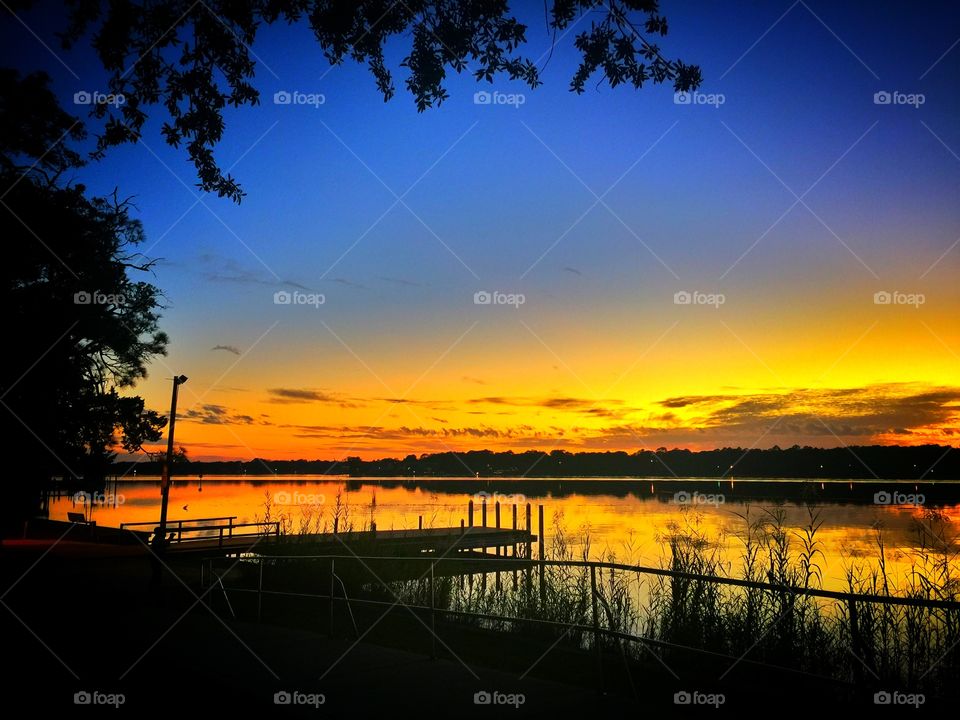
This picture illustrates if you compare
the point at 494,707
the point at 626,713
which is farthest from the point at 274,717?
the point at 626,713

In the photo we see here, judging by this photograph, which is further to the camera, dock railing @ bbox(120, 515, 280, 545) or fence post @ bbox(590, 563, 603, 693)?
dock railing @ bbox(120, 515, 280, 545)

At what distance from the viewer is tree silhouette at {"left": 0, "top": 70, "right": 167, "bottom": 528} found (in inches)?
557

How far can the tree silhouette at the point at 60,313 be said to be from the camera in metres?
14.1

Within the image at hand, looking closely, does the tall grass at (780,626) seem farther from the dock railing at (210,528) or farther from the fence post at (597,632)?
the dock railing at (210,528)

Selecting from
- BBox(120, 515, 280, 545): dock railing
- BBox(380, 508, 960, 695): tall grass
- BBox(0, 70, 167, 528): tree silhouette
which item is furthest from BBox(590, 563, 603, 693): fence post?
BBox(120, 515, 280, 545): dock railing

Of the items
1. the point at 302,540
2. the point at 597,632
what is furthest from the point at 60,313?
the point at 597,632

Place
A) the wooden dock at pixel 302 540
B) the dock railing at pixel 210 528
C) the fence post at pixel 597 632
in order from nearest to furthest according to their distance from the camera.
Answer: the fence post at pixel 597 632
the wooden dock at pixel 302 540
the dock railing at pixel 210 528

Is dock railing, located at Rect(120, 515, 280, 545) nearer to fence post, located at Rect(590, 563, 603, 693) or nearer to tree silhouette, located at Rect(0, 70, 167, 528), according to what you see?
tree silhouette, located at Rect(0, 70, 167, 528)

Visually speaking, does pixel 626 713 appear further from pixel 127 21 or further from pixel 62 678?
pixel 127 21

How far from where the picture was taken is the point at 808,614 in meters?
11.5

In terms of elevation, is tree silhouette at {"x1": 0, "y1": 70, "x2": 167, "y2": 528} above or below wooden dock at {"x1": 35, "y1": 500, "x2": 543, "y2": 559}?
above

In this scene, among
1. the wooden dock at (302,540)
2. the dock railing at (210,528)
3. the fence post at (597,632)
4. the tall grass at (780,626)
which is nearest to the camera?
the fence post at (597,632)

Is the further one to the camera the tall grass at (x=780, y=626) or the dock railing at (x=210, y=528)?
the dock railing at (x=210, y=528)

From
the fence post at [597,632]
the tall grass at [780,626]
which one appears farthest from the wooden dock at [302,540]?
the fence post at [597,632]
